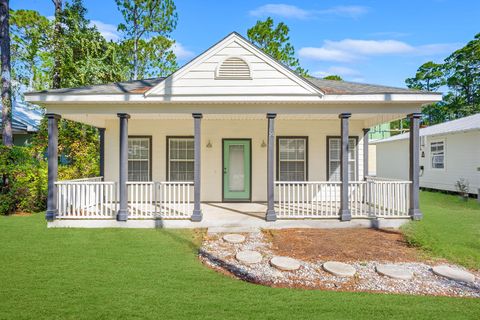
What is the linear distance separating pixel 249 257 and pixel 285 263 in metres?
0.66

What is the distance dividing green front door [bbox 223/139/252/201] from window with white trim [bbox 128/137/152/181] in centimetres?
252

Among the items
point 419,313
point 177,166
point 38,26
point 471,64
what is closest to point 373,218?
point 419,313

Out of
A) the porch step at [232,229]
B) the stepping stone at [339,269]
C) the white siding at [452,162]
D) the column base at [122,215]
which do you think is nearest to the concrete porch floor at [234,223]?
the porch step at [232,229]

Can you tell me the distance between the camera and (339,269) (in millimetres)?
4988

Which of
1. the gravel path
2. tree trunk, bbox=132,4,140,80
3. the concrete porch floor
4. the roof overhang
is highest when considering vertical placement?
tree trunk, bbox=132,4,140,80

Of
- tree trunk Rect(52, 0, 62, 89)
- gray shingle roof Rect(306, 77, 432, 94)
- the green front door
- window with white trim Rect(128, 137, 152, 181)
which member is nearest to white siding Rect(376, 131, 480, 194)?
gray shingle roof Rect(306, 77, 432, 94)

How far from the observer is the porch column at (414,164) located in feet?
25.8

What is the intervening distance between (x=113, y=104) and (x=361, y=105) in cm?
620

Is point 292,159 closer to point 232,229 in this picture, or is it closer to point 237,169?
point 237,169

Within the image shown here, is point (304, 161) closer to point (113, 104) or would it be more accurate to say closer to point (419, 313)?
point (113, 104)

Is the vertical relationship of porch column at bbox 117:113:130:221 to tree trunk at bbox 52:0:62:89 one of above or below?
below

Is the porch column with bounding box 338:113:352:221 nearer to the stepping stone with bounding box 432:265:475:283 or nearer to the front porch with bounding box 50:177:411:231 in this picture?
the front porch with bounding box 50:177:411:231

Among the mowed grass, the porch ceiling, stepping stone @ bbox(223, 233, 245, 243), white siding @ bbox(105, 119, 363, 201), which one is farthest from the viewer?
white siding @ bbox(105, 119, 363, 201)

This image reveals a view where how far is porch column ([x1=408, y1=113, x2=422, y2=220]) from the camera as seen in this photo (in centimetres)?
787
